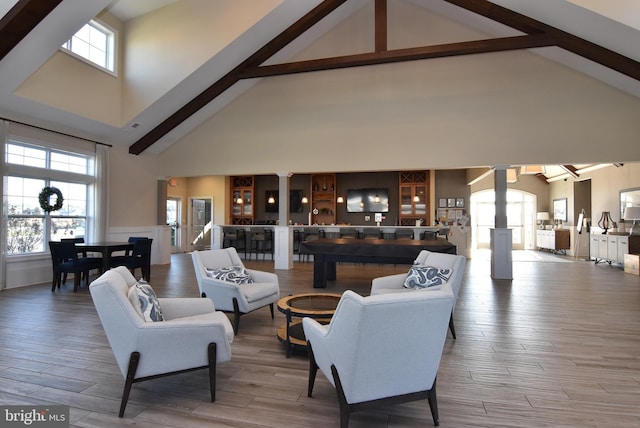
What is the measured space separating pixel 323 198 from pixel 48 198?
801 centimetres

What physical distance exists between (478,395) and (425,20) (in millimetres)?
7654

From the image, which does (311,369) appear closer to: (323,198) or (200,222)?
(323,198)

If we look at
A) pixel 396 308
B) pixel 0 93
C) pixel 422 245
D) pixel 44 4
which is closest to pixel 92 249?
pixel 0 93

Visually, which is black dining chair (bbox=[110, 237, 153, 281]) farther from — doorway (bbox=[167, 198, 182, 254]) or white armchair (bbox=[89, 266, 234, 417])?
doorway (bbox=[167, 198, 182, 254])

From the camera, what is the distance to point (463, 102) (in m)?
7.45

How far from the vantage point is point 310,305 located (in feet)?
11.4

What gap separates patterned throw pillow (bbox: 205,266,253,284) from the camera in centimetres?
412

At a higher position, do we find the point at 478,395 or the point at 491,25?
the point at 491,25

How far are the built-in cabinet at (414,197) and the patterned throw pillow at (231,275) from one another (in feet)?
26.9

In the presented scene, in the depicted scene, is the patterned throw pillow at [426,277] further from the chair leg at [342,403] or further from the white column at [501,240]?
the white column at [501,240]

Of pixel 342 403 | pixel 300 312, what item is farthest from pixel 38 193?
pixel 342 403

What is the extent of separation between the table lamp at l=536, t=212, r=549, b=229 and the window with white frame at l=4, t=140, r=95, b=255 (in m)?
14.7

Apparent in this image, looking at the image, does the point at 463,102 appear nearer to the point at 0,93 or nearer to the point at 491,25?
the point at 491,25

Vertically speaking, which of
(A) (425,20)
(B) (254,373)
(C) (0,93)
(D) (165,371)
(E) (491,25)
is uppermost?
(A) (425,20)
